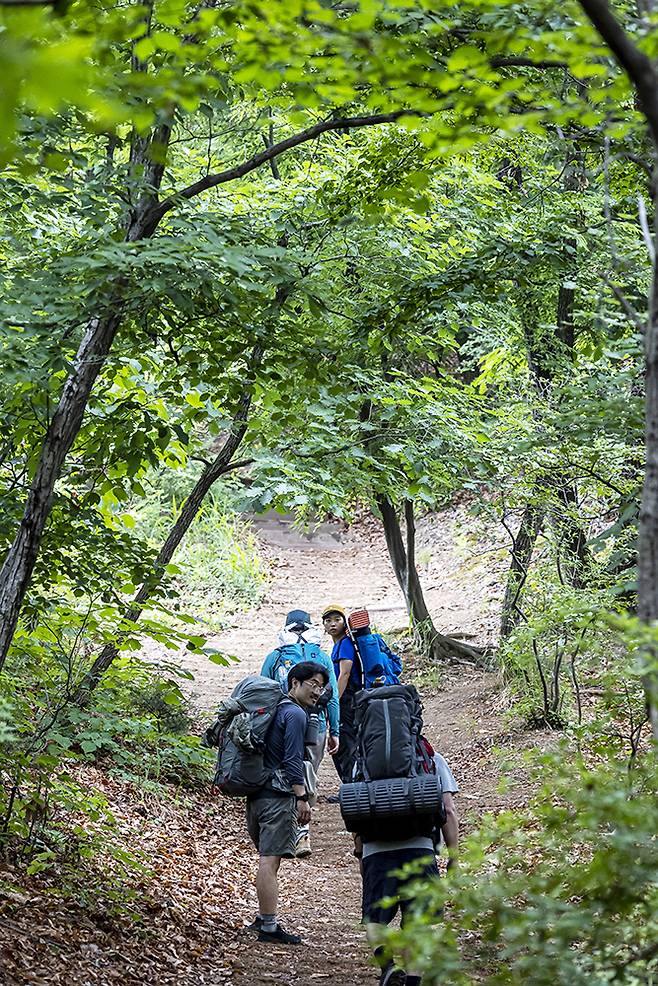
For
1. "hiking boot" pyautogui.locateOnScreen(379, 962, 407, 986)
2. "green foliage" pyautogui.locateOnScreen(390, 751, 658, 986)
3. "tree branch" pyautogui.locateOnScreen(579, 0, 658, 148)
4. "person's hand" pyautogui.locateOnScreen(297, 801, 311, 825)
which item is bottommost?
"hiking boot" pyautogui.locateOnScreen(379, 962, 407, 986)

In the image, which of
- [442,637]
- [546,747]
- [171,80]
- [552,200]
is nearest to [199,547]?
[442,637]

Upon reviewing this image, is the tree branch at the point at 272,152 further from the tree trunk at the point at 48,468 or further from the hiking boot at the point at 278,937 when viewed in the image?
the hiking boot at the point at 278,937

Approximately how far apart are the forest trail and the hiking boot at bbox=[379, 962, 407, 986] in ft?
0.53

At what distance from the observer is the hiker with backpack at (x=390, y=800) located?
4379mm

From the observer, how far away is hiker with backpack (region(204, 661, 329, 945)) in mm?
5750

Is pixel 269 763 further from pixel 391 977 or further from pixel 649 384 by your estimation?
pixel 649 384

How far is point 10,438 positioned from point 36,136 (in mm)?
1742

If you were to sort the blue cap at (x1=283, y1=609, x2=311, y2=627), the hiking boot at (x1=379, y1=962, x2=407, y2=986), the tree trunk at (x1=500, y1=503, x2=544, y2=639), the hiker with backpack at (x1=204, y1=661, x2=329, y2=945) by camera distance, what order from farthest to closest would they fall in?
the tree trunk at (x1=500, y1=503, x2=544, y2=639) → the blue cap at (x1=283, y1=609, x2=311, y2=627) → the hiker with backpack at (x1=204, y1=661, x2=329, y2=945) → the hiking boot at (x1=379, y1=962, x2=407, y2=986)

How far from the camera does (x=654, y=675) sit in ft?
7.97

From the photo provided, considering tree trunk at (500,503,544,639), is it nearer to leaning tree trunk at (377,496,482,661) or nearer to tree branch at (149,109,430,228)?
leaning tree trunk at (377,496,482,661)

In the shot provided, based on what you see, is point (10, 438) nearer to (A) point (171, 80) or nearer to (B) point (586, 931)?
(A) point (171, 80)

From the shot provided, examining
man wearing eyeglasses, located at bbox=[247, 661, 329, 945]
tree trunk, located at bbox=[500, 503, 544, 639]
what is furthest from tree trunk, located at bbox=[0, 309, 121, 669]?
tree trunk, located at bbox=[500, 503, 544, 639]

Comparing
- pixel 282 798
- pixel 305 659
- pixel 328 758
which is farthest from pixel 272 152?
pixel 328 758

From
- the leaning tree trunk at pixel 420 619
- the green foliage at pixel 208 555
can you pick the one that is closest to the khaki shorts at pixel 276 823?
the leaning tree trunk at pixel 420 619
